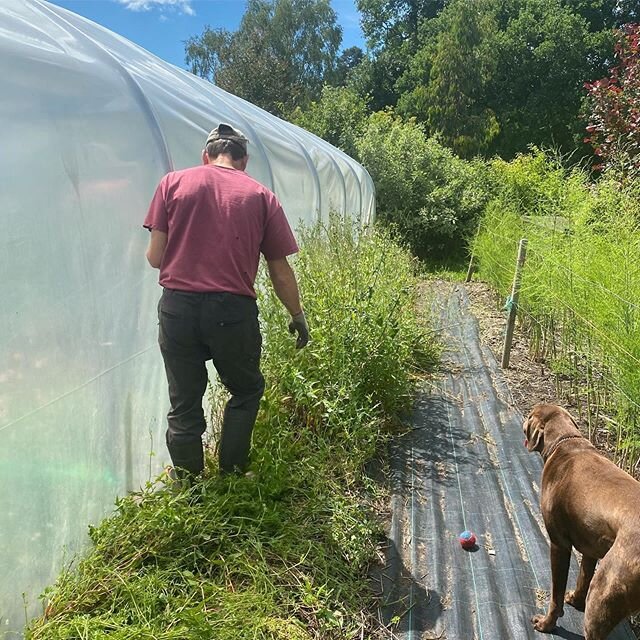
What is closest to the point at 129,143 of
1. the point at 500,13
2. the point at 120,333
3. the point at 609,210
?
the point at 120,333

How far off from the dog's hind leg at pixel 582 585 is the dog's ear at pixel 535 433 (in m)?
0.52

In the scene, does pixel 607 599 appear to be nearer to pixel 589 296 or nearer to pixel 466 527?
pixel 466 527

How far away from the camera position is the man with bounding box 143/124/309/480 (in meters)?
2.54

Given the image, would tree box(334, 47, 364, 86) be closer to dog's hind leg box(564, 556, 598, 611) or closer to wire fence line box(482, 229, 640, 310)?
wire fence line box(482, 229, 640, 310)

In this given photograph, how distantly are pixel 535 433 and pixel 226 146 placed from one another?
2110mm

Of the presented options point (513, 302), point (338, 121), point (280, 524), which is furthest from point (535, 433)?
point (338, 121)

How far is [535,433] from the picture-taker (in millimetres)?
2688

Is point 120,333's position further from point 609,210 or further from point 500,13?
point 500,13

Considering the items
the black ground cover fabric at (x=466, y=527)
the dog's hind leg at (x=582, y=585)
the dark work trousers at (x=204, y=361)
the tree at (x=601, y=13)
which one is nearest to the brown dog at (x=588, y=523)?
the dog's hind leg at (x=582, y=585)

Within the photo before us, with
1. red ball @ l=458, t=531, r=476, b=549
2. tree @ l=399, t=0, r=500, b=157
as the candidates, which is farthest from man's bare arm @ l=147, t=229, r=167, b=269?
tree @ l=399, t=0, r=500, b=157

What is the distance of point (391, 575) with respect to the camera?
2705mm

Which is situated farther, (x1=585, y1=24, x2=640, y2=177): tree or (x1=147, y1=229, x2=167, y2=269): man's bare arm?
(x1=585, y1=24, x2=640, y2=177): tree

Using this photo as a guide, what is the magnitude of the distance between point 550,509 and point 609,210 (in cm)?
402

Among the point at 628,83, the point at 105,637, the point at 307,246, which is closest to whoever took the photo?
the point at 105,637
